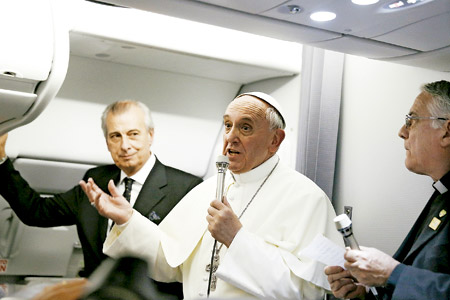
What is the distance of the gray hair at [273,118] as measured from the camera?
322 cm

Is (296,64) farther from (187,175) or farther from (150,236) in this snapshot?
(150,236)

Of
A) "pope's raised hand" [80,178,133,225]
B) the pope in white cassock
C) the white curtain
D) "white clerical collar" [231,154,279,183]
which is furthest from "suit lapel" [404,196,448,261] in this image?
"pope's raised hand" [80,178,133,225]

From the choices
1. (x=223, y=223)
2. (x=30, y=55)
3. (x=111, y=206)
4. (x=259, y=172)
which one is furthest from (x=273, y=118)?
(x=30, y=55)

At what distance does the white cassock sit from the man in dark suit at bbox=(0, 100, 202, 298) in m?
0.44

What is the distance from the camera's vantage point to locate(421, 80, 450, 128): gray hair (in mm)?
2510

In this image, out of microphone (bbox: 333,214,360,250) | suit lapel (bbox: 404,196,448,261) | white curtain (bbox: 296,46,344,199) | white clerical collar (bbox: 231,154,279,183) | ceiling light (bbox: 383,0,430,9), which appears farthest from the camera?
white curtain (bbox: 296,46,344,199)

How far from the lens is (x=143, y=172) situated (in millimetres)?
3898

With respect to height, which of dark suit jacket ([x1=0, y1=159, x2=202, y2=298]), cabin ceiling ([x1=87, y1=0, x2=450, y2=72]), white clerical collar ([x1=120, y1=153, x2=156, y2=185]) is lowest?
dark suit jacket ([x1=0, y1=159, x2=202, y2=298])

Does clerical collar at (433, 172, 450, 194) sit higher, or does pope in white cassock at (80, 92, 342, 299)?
clerical collar at (433, 172, 450, 194)

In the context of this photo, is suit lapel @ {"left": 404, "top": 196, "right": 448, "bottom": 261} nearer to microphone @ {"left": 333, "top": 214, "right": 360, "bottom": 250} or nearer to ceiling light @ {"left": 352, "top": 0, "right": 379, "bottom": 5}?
microphone @ {"left": 333, "top": 214, "right": 360, "bottom": 250}

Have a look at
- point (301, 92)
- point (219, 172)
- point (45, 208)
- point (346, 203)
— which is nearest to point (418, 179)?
point (346, 203)

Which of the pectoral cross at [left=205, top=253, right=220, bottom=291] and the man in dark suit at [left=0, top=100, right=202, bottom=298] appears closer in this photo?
the pectoral cross at [left=205, top=253, right=220, bottom=291]

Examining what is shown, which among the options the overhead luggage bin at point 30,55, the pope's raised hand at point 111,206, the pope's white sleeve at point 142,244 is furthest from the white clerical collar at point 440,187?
the overhead luggage bin at point 30,55

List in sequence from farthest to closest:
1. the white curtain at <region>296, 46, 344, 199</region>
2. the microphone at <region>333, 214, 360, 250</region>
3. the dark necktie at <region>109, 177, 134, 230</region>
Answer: the dark necktie at <region>109, 177, 134, 230</region>
the white curtain at <region>296, 46, 344, 199</region>
the microphone at <region>333, 214, 360, 250</region>
